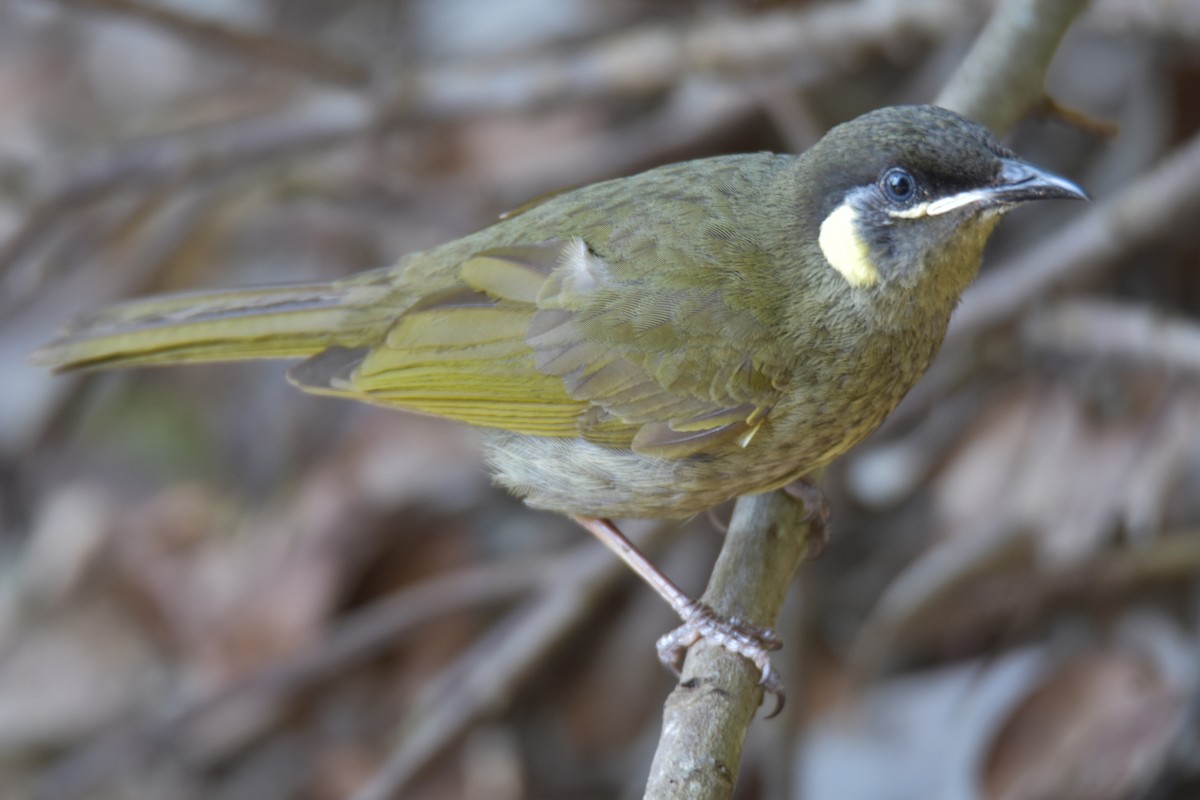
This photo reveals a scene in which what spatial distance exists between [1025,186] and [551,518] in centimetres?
304

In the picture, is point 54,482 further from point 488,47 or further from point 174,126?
point 488,47

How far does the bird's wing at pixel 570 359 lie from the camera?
297 centimetres

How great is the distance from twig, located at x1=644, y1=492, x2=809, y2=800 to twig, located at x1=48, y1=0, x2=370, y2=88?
2.77 m

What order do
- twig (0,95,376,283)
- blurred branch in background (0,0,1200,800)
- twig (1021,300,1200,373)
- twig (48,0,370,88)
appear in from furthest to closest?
1. twig (0,95,376,283)
2. twig (48,0,370,88)
3. blurred branch in background (0,0,1200,800)
4. twig (1021,300,1200,373)

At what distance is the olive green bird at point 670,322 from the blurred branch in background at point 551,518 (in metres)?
0.69

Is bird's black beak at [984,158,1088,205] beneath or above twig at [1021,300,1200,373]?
beneath

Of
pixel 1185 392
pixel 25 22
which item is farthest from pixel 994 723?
pixel 25 22

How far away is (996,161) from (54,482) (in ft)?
16.2

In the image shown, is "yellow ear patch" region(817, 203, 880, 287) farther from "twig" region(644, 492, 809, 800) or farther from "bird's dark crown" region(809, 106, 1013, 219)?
"twig" region(644, 492, 809, 800)

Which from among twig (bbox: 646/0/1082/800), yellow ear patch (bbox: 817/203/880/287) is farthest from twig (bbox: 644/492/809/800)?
yellow ear patch (bbox: 817/203/880/287)

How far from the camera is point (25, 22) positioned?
812 centimetres

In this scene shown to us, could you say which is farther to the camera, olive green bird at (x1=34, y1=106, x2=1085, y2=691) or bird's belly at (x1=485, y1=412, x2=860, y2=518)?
bird's belly at (x1=485, y1=412, x2=860, y2=518)

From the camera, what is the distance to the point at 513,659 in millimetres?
4340

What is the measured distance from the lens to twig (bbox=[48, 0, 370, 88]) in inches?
189
